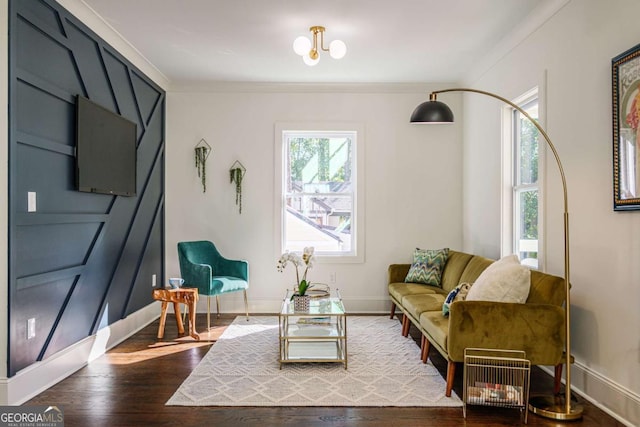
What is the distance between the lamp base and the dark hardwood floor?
35mm

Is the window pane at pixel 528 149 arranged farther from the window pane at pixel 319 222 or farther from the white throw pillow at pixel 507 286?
the window pane at pixel 319 222

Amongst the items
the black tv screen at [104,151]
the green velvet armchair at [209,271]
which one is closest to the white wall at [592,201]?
the green velvet armchair at [209,271]

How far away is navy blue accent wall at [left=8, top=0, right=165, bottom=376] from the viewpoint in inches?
110

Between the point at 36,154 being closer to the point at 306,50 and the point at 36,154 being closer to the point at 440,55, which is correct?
the point at 306,50

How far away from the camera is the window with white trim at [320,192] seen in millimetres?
5598

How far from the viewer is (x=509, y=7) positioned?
3.43 meters

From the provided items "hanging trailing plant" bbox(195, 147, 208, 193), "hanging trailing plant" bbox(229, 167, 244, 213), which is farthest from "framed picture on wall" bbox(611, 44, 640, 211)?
"hanging trailing plant" bbox(195, 147, 208, 193)

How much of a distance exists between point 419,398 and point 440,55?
3.18 metres

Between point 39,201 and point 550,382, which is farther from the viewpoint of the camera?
point 550,382

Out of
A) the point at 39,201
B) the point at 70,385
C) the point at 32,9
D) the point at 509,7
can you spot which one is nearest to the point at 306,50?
the point at 509,7

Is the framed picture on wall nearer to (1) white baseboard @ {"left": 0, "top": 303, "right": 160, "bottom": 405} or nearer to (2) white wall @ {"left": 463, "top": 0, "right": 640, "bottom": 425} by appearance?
(2) white wall @ {"left": 463, "top": 0, "right": 640, "bottom": 425}

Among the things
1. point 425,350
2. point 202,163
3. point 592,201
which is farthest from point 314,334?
point 202,163

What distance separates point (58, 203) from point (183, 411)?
1657 millimetres

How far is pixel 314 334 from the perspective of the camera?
3600 millimetres
